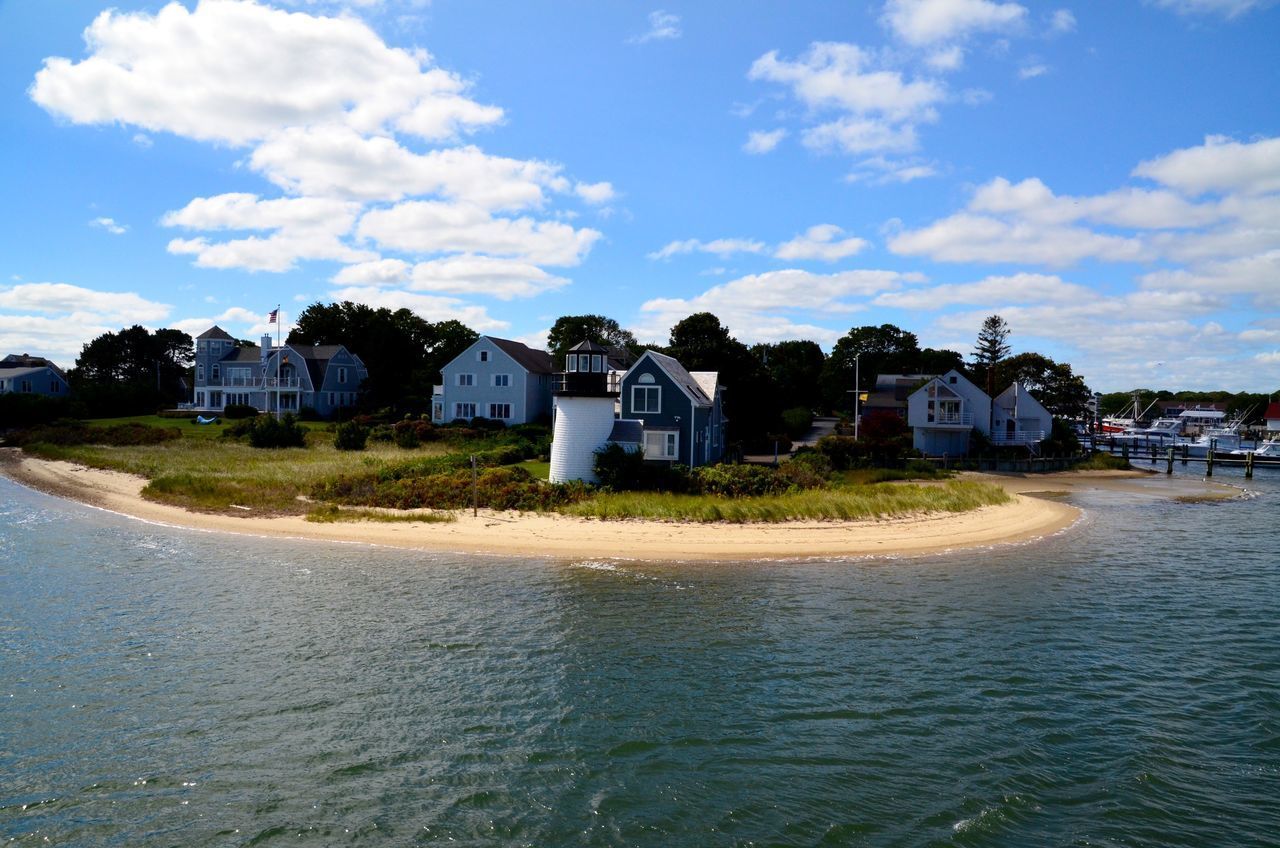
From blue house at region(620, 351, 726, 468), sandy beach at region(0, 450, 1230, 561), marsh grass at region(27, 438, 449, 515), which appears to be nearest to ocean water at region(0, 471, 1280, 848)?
sandy beach at region(0, 450, 1230, 561)

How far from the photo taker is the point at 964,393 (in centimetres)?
6500

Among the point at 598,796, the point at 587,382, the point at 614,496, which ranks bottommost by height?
the point at 598,796

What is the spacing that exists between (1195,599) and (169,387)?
382ft

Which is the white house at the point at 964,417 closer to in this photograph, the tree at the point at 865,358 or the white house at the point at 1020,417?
the white house at the point at 1020,417

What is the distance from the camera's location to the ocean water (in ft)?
37.3

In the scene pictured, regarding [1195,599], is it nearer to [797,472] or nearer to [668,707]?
[668,707]

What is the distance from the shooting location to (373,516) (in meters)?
33.9

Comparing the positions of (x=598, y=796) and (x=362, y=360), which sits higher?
(x=362, y=360)

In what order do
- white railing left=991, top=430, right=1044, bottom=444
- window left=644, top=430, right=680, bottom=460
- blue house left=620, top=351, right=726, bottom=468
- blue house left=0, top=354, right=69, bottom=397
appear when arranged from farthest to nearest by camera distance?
blue house left=0, top=354, right=69, bottom=397
white railing left=991, top=430, right=1044, bottom=444
blue house left=620, top=351, right=726, bottom=468
window left=644, top=430, right=680, bottom=460

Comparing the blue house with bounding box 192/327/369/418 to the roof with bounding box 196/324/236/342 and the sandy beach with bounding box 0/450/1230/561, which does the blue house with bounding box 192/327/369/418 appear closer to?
the roof with bounding box 196/324/236/342

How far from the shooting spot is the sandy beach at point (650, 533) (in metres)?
29.0

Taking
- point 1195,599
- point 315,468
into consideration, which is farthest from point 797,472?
point 315,468

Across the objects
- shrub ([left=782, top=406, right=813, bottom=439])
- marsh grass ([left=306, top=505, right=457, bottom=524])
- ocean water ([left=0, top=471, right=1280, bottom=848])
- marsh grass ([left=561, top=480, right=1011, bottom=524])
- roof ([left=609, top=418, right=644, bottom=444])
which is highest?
shrub ([left=782, top=406, right=813, bottom=439])

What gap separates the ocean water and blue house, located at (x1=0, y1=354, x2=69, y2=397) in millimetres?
83192
